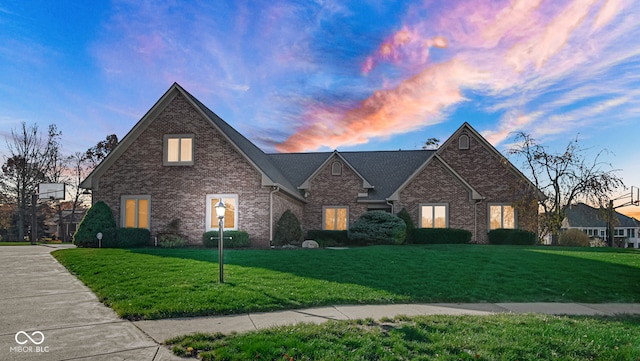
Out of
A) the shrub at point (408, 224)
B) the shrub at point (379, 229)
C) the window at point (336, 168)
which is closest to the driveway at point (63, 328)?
the shrub at point (379, 229)

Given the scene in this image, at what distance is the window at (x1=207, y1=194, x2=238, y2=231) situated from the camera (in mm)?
21500

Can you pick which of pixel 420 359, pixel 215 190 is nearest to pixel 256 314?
pixel 420 359

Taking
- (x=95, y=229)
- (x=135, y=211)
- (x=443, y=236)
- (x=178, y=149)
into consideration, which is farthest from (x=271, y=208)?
(x=443, y=236)

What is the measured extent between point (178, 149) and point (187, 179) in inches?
64.7

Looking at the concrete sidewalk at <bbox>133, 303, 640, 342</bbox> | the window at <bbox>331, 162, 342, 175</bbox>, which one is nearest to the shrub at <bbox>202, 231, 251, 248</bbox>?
the window at <bbox>331, 162, 342, 175</bbox>

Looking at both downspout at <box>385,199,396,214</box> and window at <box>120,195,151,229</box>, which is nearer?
window at <box>120,195,151,229</box>

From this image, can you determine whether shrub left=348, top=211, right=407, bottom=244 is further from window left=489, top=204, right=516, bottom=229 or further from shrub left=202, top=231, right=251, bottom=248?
shrub left=202, top=231, right=251, bottom=248

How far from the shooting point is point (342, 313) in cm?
806

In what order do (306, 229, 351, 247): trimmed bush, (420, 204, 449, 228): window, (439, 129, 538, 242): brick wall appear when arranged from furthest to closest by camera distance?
(439, 129, 538, 242): brick wall
(420, 204, 449, 228): window
(306, 229, 351, 247): trimmed bush

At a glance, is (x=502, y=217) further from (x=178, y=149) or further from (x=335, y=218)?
(x=178, y=149)

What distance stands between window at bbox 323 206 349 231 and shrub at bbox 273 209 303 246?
17.4 feet

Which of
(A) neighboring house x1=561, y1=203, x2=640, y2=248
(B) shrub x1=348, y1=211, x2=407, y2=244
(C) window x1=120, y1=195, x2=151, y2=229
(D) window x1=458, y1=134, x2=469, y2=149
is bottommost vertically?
(A) neighboring house x1=561, y1=203, x2=640, y2=248

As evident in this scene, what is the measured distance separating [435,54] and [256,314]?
1344cm

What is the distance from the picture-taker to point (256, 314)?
795cm
